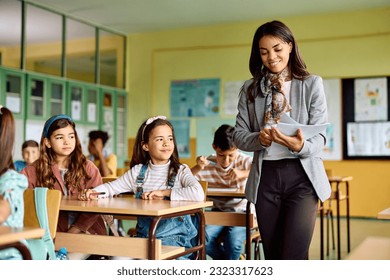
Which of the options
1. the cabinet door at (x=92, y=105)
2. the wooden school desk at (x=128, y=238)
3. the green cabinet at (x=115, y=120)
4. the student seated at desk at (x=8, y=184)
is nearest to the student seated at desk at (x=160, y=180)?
the wooden school desk at (x=128, y=238)

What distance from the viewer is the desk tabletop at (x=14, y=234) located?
145 cm

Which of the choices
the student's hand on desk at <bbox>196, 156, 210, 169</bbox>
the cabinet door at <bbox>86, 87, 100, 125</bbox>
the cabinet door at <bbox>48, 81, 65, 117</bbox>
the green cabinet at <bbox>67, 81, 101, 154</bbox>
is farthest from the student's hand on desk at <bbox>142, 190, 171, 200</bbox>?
the cabinet door at <bbox>86, 87, 100, 125</bbox>

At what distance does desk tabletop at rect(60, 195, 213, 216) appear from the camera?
2152 mm

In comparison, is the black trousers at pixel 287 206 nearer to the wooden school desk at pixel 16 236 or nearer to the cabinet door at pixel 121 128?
the wooden school desk at pixel 16 236

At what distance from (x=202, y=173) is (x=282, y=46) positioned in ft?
6.05

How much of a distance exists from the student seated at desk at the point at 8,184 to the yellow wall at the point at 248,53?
20.8 ft

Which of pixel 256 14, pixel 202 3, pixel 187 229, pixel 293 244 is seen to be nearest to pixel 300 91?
pixel 293 244

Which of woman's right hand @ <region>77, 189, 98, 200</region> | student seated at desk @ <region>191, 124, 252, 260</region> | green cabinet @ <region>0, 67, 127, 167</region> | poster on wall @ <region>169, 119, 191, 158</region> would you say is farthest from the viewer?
poster on wall @ <region>169, 119, 191, 158</region>

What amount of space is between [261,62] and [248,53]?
6.20 meters

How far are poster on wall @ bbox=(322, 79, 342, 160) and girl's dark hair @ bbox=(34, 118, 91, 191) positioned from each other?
16.9ft

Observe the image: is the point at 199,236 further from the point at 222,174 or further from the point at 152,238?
the point at 222,174

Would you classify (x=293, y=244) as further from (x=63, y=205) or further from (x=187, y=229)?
(x=63, y=205)

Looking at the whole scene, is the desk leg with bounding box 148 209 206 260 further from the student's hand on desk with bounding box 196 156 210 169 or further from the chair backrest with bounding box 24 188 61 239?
the student's hand on desk with bounding box 196 156 210 169
